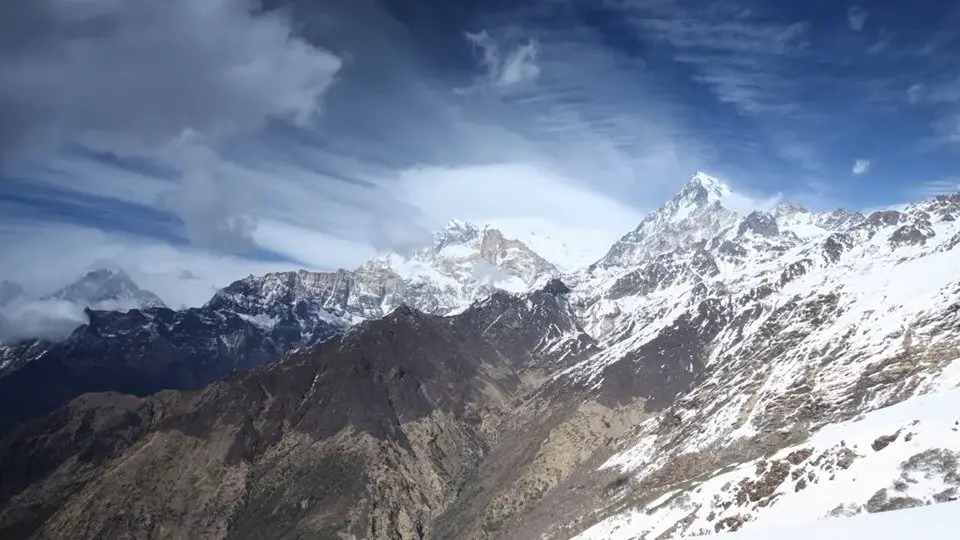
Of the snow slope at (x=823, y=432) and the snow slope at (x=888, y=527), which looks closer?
the snow slope at (x=888, y=527)

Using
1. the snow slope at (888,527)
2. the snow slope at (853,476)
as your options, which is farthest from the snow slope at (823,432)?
the snow slope at (888,527)

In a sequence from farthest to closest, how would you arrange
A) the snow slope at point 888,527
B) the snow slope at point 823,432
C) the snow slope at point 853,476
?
the snow slope at point 823,432
the snow slope at point 853,476
the snow slope at point 888,527

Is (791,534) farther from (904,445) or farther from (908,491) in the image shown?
(904,445)

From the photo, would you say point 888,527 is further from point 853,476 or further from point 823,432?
point 823,432

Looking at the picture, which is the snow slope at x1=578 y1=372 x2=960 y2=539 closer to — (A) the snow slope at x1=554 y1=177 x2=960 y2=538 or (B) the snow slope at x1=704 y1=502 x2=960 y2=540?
(A) the snow slope at x1=554 y1=177 x2=960 y2=538

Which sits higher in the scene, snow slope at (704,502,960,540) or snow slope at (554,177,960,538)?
snow slope at (704,502,960,540)

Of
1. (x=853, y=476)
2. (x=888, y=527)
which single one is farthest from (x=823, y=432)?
(x=888, y=527)

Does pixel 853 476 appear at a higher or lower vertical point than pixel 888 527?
lower

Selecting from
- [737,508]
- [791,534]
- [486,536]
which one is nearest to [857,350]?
[486,536]

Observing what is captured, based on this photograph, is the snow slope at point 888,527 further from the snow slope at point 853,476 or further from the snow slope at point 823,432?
the snow slope at point 823,432

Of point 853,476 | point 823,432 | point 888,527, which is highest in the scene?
point 888,527

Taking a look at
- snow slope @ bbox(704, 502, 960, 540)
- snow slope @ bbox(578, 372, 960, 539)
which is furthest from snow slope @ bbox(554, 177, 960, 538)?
snow slope @ bbox(704, 502, 960, 540)

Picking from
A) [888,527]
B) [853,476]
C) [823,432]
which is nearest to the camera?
[888,527]
